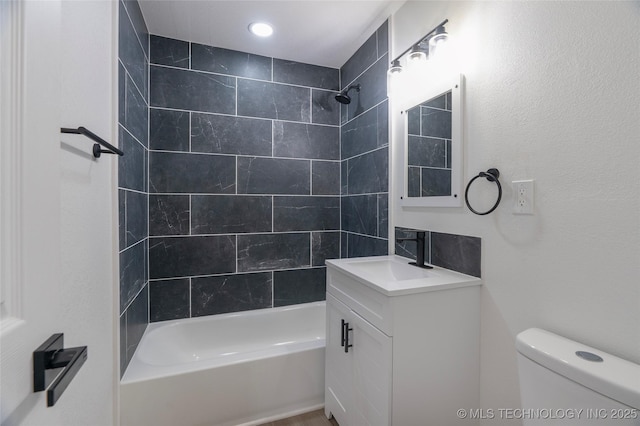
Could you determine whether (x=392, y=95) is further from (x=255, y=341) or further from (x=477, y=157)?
(x=255, y=341)

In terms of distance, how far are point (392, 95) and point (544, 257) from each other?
→ 1.31 meters

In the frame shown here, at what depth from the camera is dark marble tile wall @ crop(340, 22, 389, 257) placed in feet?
6.42

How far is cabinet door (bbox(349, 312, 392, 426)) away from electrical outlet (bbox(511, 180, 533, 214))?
71cm

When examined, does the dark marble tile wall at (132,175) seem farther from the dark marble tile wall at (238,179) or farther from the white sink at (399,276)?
the white sink at (399,276)

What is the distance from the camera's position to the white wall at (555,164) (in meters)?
0.81

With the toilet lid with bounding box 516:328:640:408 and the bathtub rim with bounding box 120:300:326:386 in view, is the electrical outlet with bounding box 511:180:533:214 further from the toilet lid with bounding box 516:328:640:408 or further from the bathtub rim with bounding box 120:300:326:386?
the bathtub rim with bounding box 120:300:326:386

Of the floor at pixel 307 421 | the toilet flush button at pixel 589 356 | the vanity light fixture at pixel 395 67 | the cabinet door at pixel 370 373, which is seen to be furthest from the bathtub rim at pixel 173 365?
the vanity light fixture at pixel 395 67

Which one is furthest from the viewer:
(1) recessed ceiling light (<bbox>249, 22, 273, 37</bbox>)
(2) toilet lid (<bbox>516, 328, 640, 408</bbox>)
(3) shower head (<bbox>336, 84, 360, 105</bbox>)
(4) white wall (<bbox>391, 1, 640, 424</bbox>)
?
(3) shower head (<bbox>336, 84, 360, 105</bbox>)

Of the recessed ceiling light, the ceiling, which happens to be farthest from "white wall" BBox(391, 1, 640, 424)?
the recessed ceiling light

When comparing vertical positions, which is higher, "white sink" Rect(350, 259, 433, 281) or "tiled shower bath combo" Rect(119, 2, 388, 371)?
"tiled shower bath combo" Rect(119, 2, 388, 371)

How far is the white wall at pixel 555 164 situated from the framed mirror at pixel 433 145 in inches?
2.3

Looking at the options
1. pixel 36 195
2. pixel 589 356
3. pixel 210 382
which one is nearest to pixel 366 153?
pixel 589 356

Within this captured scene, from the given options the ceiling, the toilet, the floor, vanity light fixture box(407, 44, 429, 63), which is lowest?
the floor

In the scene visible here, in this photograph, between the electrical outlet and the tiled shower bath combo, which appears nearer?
the electrical outlet
